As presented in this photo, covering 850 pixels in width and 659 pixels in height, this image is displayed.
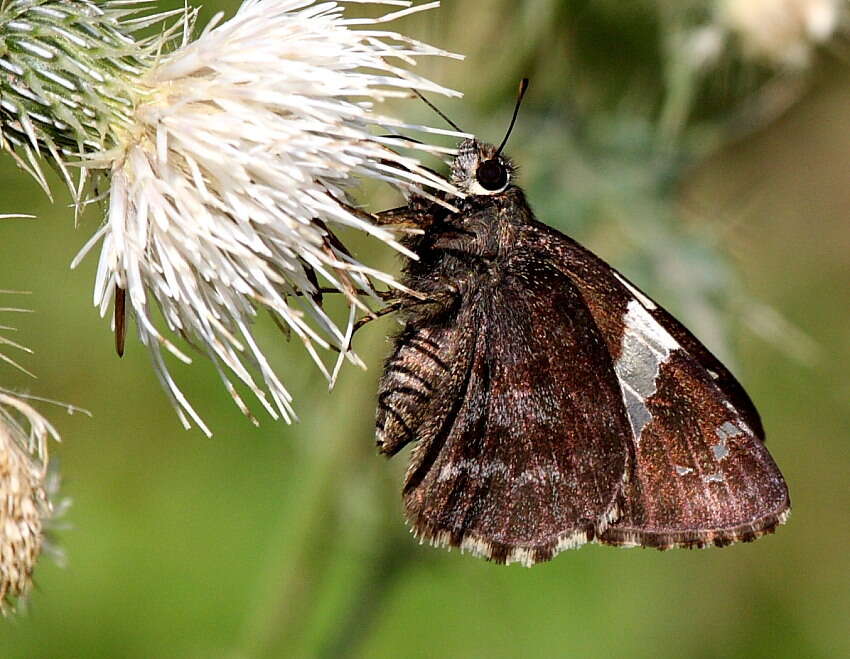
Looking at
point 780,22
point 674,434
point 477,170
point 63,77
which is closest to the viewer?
point 63,77

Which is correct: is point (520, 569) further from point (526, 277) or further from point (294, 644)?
point (526, 277)

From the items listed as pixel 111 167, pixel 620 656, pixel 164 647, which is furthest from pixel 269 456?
pixel 111 167

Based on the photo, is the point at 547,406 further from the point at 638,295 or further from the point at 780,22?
the point at 780,22

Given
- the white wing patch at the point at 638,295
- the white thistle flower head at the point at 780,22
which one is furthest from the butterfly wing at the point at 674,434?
the white thistle flower head at the point at 780,22

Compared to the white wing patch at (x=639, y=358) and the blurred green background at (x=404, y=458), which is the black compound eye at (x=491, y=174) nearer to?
the white wing patch at (x=639, y=358)

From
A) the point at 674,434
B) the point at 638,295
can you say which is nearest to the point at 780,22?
the point at 638,295

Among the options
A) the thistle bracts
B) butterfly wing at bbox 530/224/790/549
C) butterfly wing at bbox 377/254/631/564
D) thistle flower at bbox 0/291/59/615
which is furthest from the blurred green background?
the thistle bracts
